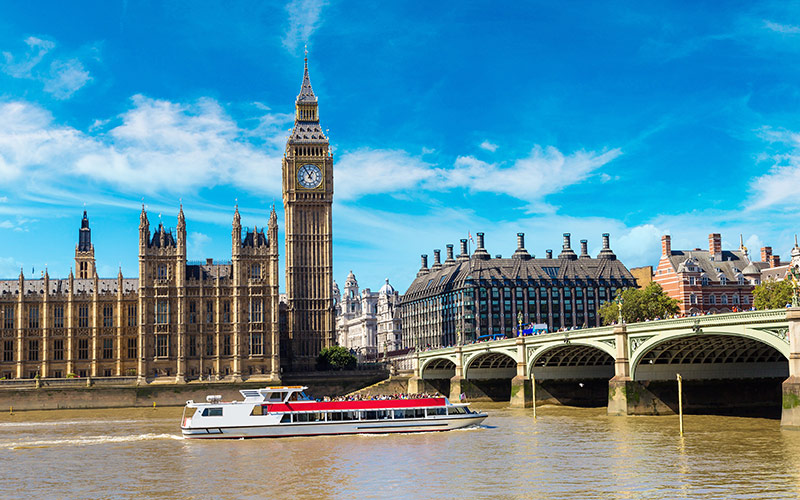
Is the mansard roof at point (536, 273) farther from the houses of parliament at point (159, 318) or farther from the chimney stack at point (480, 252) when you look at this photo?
the houses of parliament at point (159, 318)

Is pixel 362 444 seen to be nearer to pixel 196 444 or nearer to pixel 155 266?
pixel 196 444

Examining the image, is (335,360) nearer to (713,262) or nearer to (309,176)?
(309,176)

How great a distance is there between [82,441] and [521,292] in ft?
362

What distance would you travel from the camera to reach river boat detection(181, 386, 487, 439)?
220 feet

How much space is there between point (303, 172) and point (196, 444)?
87.1 metres

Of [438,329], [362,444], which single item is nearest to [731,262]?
[438,329]

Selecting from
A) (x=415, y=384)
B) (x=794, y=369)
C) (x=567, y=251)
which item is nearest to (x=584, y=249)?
(x=567, y=251)

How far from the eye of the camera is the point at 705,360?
78.1m

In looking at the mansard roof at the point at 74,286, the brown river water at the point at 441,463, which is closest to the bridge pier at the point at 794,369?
the brown river water at the point at 441,463

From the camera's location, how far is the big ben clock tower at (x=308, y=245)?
143m

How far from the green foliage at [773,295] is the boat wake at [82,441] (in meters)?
73.6

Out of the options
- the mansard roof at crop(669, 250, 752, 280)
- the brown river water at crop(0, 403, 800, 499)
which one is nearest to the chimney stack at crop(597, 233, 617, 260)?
the mansard roof at crop(669, 250, 752, 280)

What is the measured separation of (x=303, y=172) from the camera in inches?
5812

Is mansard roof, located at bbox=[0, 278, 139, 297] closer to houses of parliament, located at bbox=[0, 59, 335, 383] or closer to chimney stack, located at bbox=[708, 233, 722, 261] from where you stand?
houses of parliament, located at bbox=[0, 59, 335, 383]
